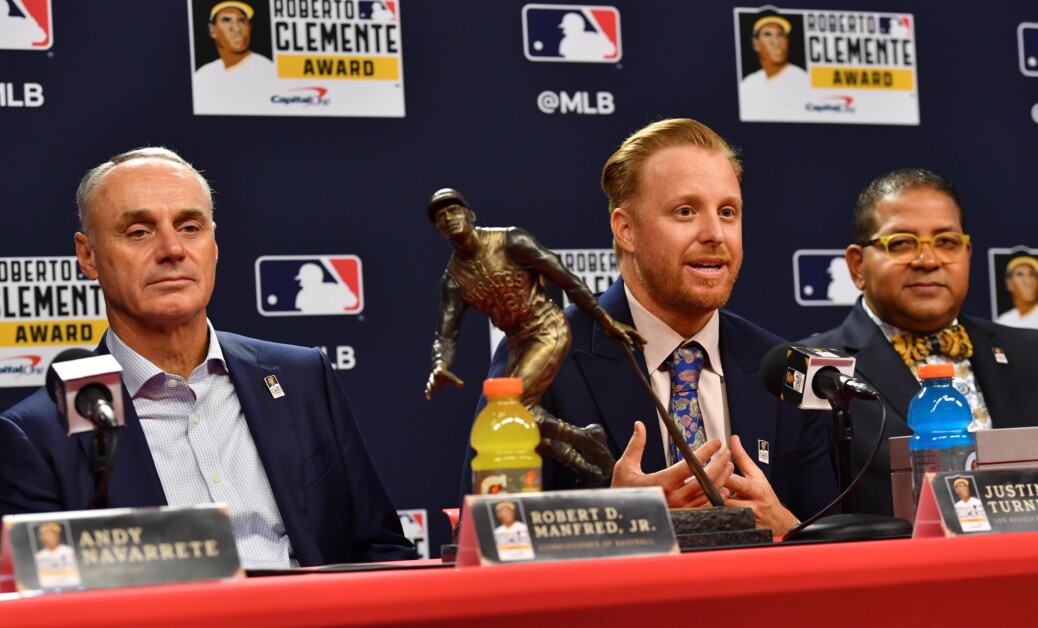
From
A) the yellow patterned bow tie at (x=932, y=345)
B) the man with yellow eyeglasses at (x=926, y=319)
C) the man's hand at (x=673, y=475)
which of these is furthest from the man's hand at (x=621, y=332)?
the yellow patterned bow tie at (x=932, y=345)

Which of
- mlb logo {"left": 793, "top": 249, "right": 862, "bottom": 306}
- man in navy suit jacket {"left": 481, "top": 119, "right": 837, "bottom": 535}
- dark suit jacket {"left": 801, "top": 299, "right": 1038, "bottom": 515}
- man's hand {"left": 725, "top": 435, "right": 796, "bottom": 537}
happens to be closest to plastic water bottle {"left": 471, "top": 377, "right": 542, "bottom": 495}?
man's hand {"left": 725, "top": 435, "right": 796, "bottom": 537}

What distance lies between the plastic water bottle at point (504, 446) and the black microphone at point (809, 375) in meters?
0.47

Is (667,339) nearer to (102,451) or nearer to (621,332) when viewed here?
(621,332)

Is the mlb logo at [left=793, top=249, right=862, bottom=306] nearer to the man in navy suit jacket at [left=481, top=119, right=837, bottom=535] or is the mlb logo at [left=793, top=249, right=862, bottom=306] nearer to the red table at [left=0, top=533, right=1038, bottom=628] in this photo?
the man in navy suit jacket at [left=481, top=119, right=837, bottom=535]

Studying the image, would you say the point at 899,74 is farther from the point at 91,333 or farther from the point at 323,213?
the point at 91,333

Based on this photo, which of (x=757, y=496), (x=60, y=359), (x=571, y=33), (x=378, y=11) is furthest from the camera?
(x=571, y=33)

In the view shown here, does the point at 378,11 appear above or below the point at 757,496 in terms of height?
above

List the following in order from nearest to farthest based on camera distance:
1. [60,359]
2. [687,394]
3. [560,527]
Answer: [560,527]
[60,359]
[687,394]

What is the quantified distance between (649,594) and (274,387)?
145cm

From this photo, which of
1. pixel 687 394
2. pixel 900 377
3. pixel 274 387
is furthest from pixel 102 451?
pixel 900 377

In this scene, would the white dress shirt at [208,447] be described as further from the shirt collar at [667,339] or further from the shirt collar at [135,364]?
the shirt collar at [667,339]

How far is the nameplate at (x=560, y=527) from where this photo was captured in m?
1.31

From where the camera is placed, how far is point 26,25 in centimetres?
331

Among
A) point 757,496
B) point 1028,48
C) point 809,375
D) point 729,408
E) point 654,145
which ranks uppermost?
point 1028,48
